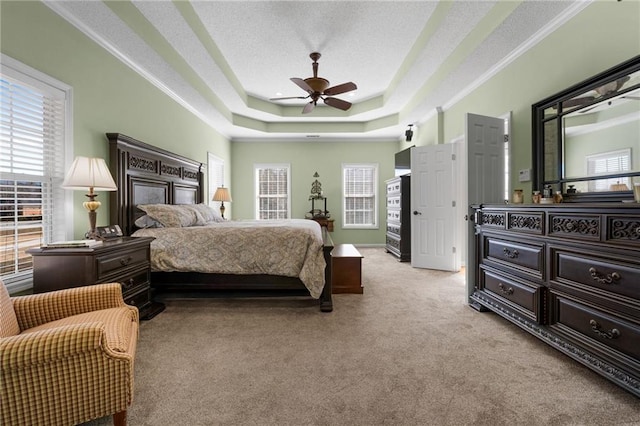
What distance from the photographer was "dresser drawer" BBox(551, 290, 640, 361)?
1604mm

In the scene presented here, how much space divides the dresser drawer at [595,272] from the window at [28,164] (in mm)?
3848

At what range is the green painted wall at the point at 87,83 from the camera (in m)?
2.17

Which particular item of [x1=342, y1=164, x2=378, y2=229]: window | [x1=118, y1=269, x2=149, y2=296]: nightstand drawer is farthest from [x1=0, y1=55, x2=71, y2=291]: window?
[x1=342, y1=164, x2=378, y2=229]: window

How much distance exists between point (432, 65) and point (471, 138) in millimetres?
1393

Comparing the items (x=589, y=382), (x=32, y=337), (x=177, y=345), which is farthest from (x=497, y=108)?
(x=32, y=337)

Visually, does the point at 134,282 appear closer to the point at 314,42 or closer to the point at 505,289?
the point at 505,289

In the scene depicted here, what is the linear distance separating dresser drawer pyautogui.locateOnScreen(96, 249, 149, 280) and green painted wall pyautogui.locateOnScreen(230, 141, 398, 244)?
455 centimetres

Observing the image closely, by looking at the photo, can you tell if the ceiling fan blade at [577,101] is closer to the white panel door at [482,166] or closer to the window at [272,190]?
the white panel door at [482,166]

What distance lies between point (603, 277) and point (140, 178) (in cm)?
418

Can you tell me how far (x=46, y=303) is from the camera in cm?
160

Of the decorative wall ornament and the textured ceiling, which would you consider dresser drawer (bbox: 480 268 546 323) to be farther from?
the decorative wall ornament

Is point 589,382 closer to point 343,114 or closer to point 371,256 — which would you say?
point 371,256

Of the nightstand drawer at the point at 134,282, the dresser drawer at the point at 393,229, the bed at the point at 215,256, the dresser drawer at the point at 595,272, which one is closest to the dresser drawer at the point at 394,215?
the dresser drawer at the point at 393,229

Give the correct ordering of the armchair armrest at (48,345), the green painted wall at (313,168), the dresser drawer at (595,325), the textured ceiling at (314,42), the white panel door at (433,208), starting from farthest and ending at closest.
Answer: the green painted wall at (313,168) < the white panel door at (433,208) < the textured ceiling at (314,42) < the dresser drawer at (595,325) < the armchair armrest at (48,345)
